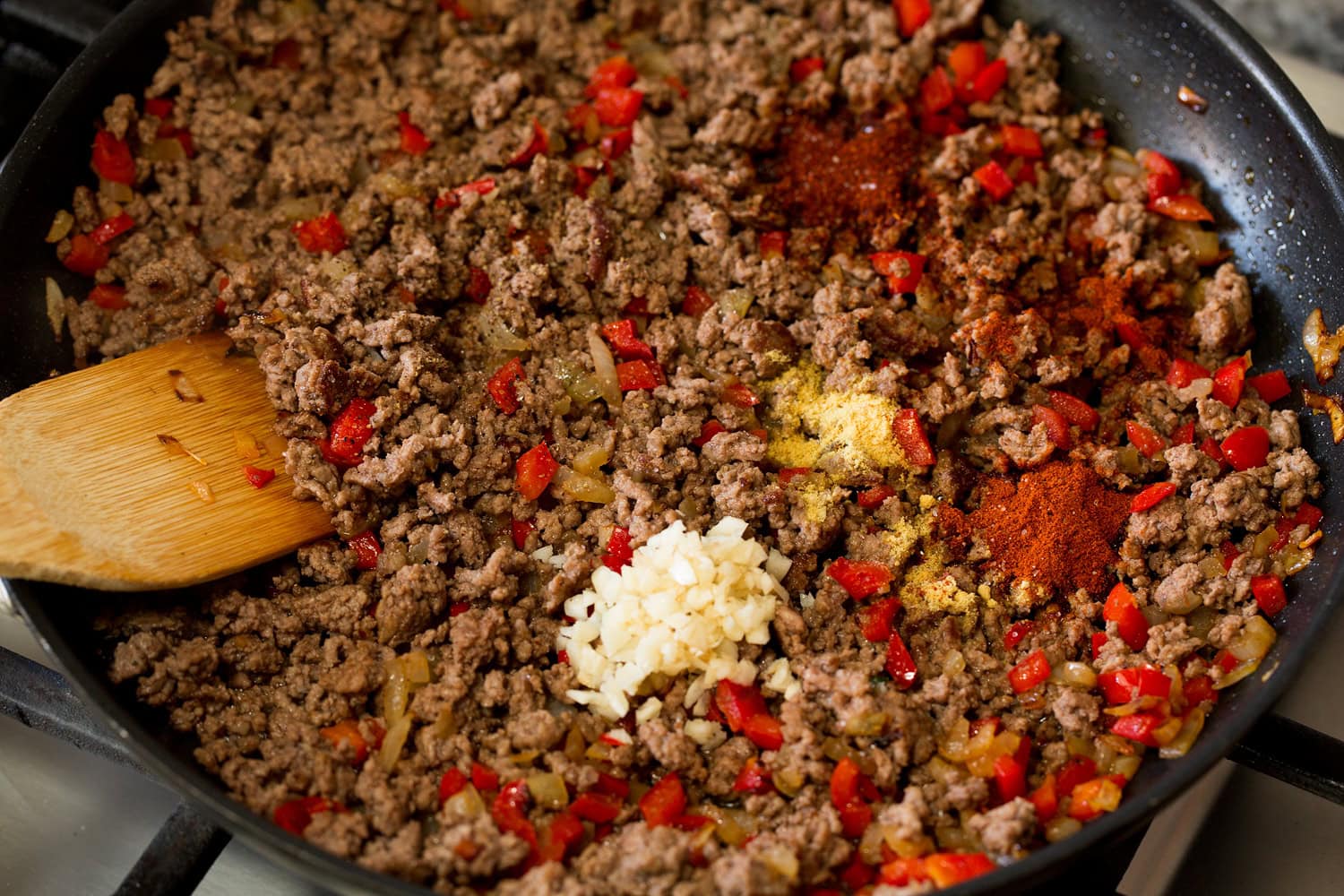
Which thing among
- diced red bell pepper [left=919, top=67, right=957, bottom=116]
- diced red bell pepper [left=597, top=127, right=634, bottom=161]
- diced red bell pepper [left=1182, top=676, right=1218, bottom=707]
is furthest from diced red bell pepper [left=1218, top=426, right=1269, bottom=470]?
diced red bell pepper [left=597, top=127, right=634, bottom=161]

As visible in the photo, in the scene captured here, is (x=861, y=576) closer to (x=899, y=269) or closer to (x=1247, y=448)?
(x=899, y=269)

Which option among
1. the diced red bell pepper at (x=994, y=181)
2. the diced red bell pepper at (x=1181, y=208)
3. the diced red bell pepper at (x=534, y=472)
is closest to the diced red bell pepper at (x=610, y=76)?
the diced red bell pepper at (x=994, y=181)

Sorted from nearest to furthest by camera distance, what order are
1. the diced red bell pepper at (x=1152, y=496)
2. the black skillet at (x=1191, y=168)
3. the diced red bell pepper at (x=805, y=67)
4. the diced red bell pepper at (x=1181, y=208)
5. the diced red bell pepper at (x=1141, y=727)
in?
1. the black skillet at (x=1191, y=168)
2. the diced red bell pepper at (x=1141, y=727)
3. the diced red bell pepper at (x=1152, y=496)
4. the diced red bell pepper at (x=1181, y=208)
5. the diced red bell pepper at (x=805, y=67)

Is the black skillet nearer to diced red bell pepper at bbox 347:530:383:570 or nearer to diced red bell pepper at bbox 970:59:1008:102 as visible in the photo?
diced red bell pepper at bbox 970:59:1008:102

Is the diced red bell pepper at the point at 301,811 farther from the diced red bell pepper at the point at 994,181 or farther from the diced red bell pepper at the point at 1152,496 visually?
the diced red bell pepper at the point at 994,181

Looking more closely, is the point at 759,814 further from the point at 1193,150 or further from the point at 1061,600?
the point at 1193,150

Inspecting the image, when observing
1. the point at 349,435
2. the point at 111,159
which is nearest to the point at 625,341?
the point at 349,435
